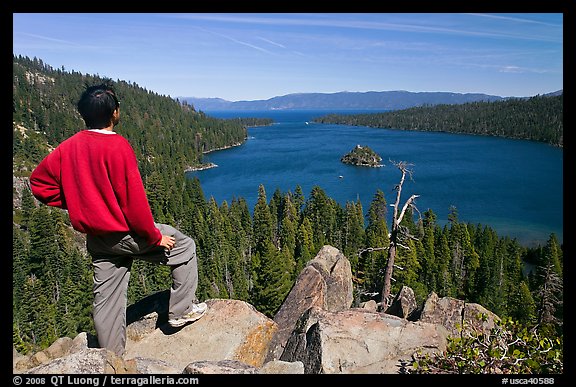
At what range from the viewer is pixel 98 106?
13.6 ft

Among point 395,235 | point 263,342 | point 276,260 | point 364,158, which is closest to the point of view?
point 263,342

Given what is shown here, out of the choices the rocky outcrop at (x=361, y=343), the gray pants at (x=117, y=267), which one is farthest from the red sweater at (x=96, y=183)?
the rocky outcrop at (x=361, y=343)

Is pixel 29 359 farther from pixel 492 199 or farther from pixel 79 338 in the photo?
pixel 492 199

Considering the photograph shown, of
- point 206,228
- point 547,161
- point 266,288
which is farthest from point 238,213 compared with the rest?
point 547,161

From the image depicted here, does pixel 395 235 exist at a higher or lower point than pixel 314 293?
higher

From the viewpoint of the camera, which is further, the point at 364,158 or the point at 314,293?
the point at 364,158

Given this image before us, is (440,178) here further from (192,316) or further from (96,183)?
(96,183)

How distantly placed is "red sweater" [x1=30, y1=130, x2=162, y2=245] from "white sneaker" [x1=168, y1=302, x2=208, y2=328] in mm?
2075

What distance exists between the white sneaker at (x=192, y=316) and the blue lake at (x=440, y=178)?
3737 cm

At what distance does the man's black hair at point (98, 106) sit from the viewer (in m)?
4.12

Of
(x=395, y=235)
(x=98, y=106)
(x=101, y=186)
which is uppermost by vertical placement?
(x=98, y=106)

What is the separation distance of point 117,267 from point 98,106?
1.91m

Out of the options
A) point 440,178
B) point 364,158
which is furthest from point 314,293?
point 364,158
